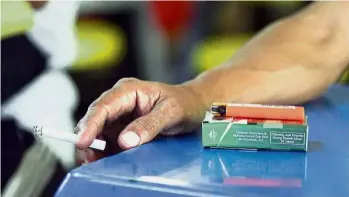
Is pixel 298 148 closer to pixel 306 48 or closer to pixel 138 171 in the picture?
pixel 138 171

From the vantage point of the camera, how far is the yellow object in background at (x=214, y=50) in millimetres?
2080

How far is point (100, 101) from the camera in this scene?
69 centimetres

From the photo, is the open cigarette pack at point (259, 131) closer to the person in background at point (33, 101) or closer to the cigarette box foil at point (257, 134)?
the cigarette box foil at point (257, 134)

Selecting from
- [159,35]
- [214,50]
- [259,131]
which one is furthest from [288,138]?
[159,35]

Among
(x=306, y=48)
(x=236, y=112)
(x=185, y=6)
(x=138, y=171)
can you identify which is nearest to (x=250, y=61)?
(x=306, y=48)

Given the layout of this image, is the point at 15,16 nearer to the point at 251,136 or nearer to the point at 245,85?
the point at 245,85

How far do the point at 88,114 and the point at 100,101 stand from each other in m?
0.02

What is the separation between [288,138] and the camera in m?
0.62

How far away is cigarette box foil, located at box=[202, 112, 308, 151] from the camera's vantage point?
619 millimetres

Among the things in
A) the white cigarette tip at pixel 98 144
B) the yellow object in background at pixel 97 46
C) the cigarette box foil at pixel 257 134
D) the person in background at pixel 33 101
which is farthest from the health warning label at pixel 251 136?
the yellow object in background at pixel 97 46

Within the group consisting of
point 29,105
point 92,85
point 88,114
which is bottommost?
point 92,85

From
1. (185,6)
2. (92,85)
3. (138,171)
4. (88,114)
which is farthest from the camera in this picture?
(185,6)

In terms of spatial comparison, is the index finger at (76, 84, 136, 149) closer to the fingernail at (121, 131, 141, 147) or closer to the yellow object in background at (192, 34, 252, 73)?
the fingernail at (121, 131, 141, 147)

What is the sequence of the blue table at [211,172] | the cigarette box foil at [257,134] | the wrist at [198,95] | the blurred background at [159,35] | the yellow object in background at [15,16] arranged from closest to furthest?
the blue table at [211,172] → the cigarette box foil at [257,134] → the wrist at [198,95] → the yellow object in background at [15,16] → the blurred background at [159,35]
